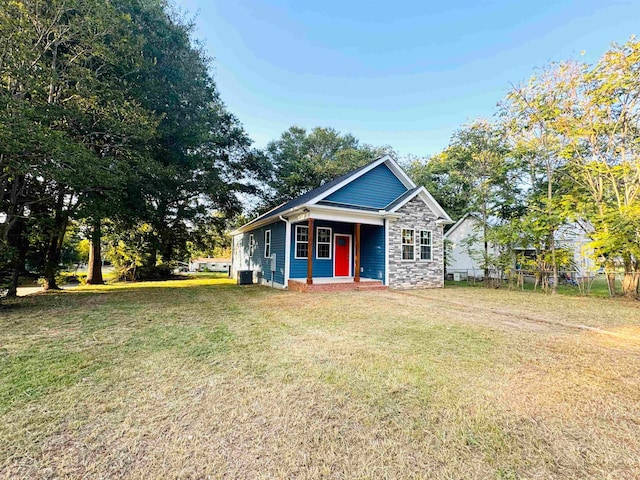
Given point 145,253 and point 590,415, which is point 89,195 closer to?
point 145,253

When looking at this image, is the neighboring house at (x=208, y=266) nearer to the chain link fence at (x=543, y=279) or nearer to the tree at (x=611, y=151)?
the chain link fence at (x=543, y=279)

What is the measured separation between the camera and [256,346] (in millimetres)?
4086

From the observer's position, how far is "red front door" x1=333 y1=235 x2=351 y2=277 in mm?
12383

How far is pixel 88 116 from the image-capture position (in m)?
7.49

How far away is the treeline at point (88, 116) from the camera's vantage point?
6223 millimetres

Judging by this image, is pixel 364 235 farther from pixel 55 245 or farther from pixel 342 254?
pixel 55 245

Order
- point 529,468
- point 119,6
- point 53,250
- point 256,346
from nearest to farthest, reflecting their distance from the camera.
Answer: point 529,468
point 256,346
point 119,6
point 53,250

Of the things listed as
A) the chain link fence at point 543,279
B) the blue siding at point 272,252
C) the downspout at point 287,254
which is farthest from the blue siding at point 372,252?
the chain link fence at point 543,279

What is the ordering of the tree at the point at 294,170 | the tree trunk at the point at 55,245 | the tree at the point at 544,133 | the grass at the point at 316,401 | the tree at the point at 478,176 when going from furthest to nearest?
the tree at the point at 294,170 < the tree at the point at 478,176 < the tree at the point at 544,133 < the tree trunk at the point at 55,245 < the grass at the point at 316,401

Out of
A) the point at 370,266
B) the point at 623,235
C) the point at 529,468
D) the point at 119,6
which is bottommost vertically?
the point at 529,468

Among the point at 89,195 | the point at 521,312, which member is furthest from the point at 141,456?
the point at 89,195

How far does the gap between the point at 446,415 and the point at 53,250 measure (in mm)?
13031

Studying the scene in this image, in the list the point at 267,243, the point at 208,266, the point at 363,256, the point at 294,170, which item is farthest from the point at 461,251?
the point at 208,266

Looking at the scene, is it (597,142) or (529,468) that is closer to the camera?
(529,468)
